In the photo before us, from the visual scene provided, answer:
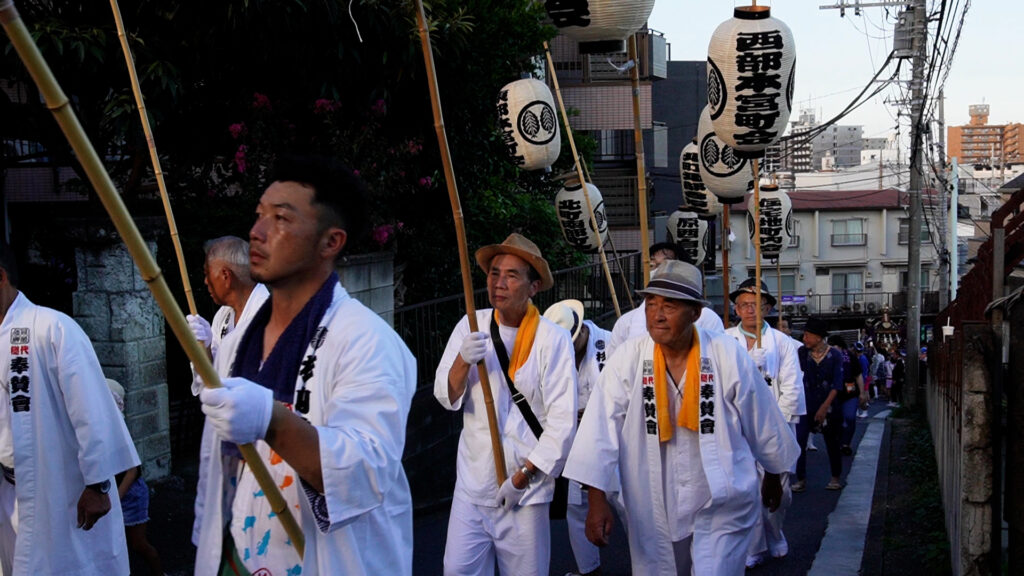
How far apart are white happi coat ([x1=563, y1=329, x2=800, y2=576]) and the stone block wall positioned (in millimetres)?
4251

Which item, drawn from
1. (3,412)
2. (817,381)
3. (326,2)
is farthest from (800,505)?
(3,412)

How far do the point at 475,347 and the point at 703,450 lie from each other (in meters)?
1.33

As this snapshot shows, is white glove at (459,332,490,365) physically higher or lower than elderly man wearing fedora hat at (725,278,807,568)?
higher

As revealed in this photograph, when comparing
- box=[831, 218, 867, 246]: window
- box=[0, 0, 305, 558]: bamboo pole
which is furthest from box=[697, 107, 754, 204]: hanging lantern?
box=[831, 218, 867, 246]: window

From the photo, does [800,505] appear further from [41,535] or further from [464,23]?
[41,535]

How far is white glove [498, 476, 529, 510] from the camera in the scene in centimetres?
593

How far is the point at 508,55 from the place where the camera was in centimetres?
1281

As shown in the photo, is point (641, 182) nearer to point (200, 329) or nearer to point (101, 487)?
point (200, 329)

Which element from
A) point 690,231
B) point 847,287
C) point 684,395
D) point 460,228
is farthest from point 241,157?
point 847,287

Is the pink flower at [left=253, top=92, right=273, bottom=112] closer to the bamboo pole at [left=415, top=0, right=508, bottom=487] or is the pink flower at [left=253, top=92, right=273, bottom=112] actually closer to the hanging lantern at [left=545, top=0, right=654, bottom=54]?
the hanging lantern at [left=545, top=0, right=654, bottom=54]

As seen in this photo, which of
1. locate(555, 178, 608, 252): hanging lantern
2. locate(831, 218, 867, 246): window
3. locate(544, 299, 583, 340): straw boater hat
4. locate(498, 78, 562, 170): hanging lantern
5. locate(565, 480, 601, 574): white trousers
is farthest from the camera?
locate(831, 218, 867, 246): window

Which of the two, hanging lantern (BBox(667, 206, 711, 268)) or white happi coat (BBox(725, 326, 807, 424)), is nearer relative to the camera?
white happi coat (BBox(725, 326, 807, 424))

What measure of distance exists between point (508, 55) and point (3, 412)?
8856mm

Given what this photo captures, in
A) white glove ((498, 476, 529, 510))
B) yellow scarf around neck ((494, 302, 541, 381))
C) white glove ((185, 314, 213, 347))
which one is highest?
white glove ((185, 314, 213, 347))
